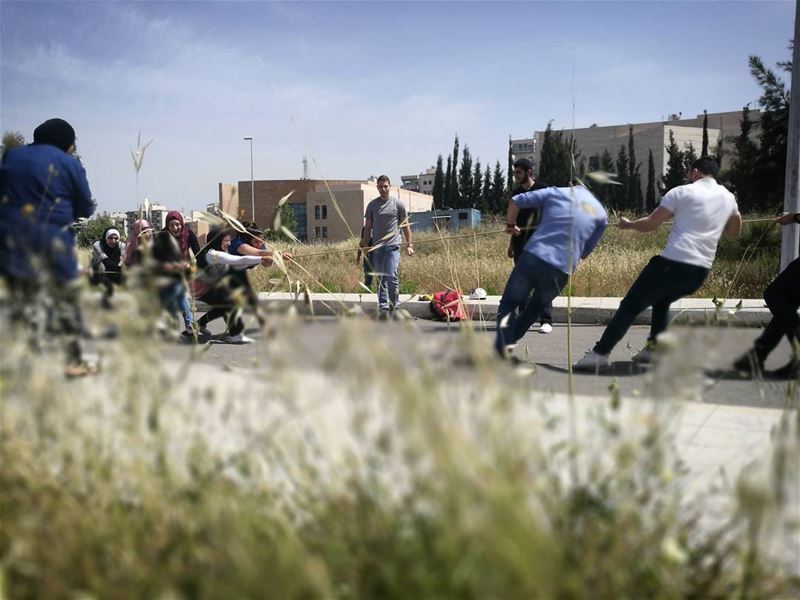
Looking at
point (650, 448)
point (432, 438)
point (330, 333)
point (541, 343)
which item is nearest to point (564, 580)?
point (432, 438)

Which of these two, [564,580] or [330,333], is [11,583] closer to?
[330,333]

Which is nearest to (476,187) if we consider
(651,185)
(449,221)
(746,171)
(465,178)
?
(465,178)

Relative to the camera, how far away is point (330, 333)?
182 centimetres

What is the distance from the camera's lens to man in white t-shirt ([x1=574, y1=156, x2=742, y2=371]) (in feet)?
18.1

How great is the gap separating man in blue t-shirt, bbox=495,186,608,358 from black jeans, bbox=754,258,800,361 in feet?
4.79

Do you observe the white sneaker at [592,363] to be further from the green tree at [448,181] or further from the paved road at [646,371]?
the green tree at [448,181]

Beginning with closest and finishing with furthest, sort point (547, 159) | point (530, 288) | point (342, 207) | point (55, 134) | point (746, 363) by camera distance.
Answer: point (746, 363)
point (55, 134)
point (530, 288)
point (547, 159)
point (342, 207)

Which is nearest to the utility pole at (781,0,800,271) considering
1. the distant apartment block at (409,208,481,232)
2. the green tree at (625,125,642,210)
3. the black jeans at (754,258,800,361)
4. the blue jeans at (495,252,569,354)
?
the black jeans at (754,258,800,361)

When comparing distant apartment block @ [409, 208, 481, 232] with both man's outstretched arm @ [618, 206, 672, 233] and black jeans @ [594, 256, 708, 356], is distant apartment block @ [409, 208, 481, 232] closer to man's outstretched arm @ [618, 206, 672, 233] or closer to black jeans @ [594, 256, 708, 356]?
man's outstretched arm @ [618, 206, 672, 233]

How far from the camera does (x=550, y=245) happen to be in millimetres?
5660

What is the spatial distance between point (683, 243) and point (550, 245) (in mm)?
963

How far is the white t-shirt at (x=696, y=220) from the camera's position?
18.1 ft

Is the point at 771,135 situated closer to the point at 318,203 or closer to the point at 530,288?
the point at 530,288

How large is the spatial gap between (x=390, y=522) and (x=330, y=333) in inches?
19.7
